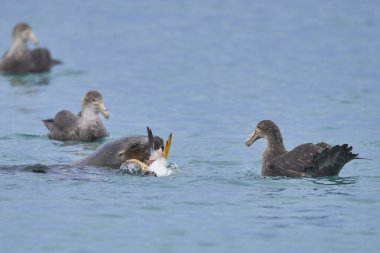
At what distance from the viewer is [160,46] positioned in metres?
23.7

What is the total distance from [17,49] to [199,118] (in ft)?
20.4

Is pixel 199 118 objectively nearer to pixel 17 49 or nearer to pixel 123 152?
pixel 123 152

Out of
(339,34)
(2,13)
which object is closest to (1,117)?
(339,34)

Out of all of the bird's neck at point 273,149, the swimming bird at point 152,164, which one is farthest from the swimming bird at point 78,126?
the swimming bird at point 152,164

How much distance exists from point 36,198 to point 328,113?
279 inches

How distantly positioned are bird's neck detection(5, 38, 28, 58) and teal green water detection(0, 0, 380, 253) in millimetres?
682

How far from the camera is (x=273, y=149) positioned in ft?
40.4

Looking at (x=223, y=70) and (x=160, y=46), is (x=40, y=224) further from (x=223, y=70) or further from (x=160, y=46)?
(x=160, y=46)

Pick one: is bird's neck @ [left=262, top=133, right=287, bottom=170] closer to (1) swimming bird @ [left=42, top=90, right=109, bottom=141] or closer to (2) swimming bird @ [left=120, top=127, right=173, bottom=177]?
(2) swimming bird @ [left=120, top=127, right=173, bottom=177]

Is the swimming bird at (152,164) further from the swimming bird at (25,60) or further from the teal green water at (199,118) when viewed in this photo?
the swimming bird at (25,60)

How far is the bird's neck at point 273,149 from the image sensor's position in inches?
480

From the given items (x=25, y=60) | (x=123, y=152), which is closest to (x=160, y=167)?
(x=123, y=152)

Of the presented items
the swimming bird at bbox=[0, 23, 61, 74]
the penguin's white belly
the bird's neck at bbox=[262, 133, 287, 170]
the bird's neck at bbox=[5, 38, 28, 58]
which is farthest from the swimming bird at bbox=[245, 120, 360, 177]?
the bird's neck at bbox=[5, 38, 28, 58]

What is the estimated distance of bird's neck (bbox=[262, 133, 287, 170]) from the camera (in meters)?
12.2
